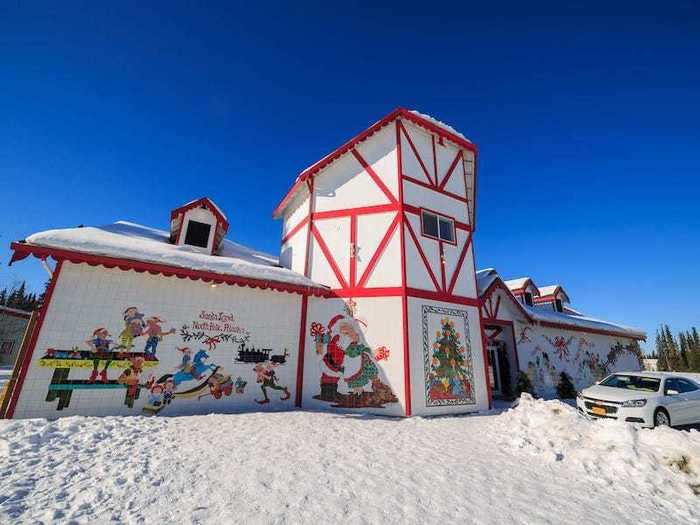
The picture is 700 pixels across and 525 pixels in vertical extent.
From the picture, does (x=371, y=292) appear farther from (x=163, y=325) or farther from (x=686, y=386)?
(x=686, y=386)

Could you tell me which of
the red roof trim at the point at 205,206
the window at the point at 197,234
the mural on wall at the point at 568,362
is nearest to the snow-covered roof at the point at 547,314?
the mural on wall at the point at 568,362

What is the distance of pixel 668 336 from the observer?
5562 centimetres

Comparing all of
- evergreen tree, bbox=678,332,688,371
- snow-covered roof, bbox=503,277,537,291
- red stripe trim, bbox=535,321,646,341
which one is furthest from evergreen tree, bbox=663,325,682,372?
snow-covered roof, bbox=503,277,537,291

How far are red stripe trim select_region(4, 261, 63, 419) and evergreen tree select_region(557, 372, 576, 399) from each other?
20.7m

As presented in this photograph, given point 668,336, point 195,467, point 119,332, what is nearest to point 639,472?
point 195,467

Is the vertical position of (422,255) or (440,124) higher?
(440,124)

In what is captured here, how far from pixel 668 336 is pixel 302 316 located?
76448mm

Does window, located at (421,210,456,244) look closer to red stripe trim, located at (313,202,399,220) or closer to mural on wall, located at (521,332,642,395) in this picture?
red stripe trim, located at (313,202,399,220)

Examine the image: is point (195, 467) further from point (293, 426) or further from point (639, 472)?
point (639, 472)

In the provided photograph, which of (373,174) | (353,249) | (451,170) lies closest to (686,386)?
(451,170)

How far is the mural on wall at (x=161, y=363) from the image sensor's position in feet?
24.2

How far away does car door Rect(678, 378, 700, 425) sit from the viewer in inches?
348

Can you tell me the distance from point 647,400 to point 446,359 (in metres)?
5.32

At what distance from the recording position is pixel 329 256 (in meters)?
11.5
